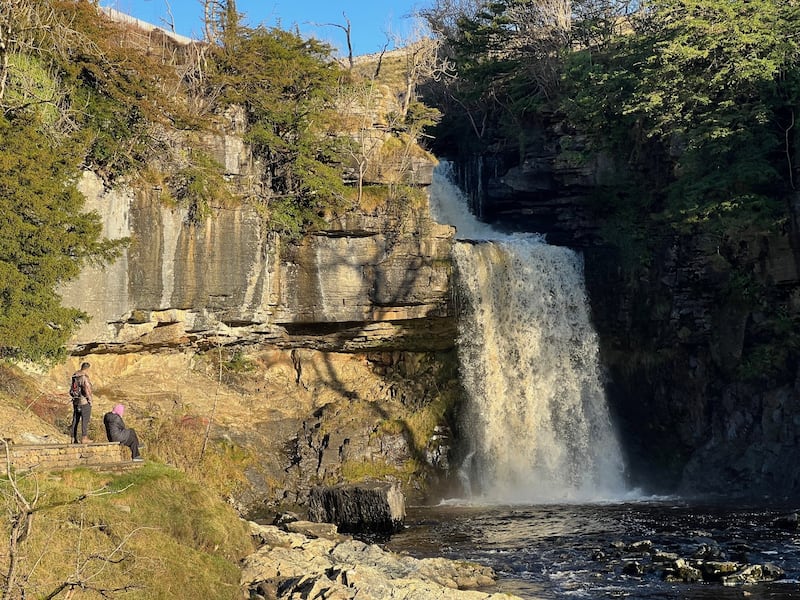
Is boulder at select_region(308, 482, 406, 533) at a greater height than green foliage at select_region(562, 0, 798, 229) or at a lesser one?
lesser

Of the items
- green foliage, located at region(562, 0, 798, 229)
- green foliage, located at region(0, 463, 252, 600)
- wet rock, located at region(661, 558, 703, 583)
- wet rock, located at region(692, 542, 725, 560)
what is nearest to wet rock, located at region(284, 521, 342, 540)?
green foliage, located at region(0, 463, 252, 600)

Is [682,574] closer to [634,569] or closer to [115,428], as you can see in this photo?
[634,569]

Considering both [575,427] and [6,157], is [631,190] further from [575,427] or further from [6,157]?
[6,157]

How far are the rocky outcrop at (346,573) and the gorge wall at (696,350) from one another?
13.6 m

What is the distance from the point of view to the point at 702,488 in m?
26.9

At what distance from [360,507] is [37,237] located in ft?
34.4

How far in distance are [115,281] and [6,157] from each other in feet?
15.9

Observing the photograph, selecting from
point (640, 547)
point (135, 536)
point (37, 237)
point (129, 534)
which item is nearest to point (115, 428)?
point (135, 536)

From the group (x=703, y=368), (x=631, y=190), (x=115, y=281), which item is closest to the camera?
(x=115, y=281)

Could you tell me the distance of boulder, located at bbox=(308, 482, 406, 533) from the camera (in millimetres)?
21281

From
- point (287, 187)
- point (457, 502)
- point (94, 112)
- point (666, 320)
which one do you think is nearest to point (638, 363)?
point (666, 320)

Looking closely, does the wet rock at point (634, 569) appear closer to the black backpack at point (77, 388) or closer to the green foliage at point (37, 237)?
the black backpack at point (77, 388)

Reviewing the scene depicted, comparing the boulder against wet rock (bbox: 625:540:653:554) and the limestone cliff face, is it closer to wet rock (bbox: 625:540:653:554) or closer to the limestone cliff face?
wet rock (bbox: 625:540:653:554)

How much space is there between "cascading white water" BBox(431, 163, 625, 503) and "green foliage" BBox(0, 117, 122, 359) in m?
12.4
